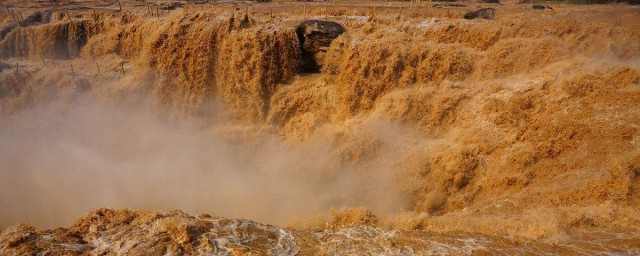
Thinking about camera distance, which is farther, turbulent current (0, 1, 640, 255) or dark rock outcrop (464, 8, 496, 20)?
dark rock outcrop (464, 8, 496, 20)

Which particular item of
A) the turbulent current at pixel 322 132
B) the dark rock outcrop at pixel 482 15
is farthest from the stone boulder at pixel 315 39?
the dark rock outcrop at pixel 482 15

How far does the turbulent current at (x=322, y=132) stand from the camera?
7.70m

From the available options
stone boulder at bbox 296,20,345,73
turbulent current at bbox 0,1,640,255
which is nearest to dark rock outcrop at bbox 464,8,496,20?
turbulent current at bbox 0,1,640,255

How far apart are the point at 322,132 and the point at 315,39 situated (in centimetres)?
340

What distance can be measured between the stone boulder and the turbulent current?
0.26ft

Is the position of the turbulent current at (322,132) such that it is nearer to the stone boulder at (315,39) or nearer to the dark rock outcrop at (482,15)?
the stone boulder at (315,39)

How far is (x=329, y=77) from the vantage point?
14023 millimetres

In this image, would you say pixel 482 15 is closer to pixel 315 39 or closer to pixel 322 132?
pixel 315 39

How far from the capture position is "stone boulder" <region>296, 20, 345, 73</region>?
1406 cm

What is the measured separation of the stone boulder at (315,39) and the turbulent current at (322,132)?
0.26ft

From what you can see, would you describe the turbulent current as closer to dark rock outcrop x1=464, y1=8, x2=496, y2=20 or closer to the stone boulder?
the stone boulder

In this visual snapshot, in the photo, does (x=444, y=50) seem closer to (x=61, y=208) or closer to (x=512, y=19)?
(x=512, y=19)

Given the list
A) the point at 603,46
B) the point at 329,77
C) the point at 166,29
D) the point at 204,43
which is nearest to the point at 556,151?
the point at 603,46

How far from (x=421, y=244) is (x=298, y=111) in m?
7.75
